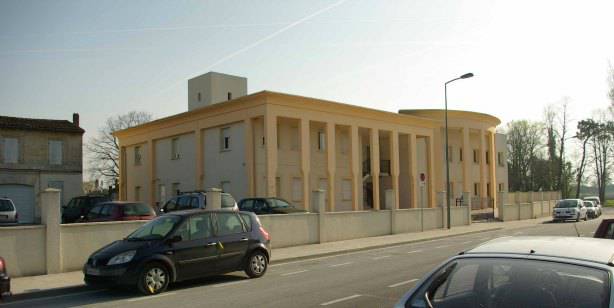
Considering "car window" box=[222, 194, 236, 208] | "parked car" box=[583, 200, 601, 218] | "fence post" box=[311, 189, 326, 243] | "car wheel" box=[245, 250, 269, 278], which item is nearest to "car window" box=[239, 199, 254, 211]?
"car window" box=[222, 194, 236, 208]

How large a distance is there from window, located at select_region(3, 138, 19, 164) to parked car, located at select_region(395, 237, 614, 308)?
40.2m

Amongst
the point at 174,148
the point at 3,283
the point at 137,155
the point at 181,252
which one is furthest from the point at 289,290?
the point at 137,155

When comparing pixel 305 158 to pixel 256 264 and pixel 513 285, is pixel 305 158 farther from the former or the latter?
pixel 513 285

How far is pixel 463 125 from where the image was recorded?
4694cm

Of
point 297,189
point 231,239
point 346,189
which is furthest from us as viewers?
point 346,189

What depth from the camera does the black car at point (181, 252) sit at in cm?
1074

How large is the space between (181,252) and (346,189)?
25178mm

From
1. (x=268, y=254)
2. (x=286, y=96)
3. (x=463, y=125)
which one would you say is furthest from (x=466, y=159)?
(x=268, y=254)

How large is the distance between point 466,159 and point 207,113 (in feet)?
79.1

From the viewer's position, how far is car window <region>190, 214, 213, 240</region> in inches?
466

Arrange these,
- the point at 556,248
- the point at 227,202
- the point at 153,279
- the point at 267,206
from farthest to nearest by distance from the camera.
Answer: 1. the point at 267,206
2. the point at 227,202
3. the point at 153,279
4. the point at 556,248

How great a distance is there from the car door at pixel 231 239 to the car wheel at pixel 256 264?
257 mm

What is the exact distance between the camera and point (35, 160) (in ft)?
129

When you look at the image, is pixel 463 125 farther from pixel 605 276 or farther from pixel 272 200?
pixel 605 276
